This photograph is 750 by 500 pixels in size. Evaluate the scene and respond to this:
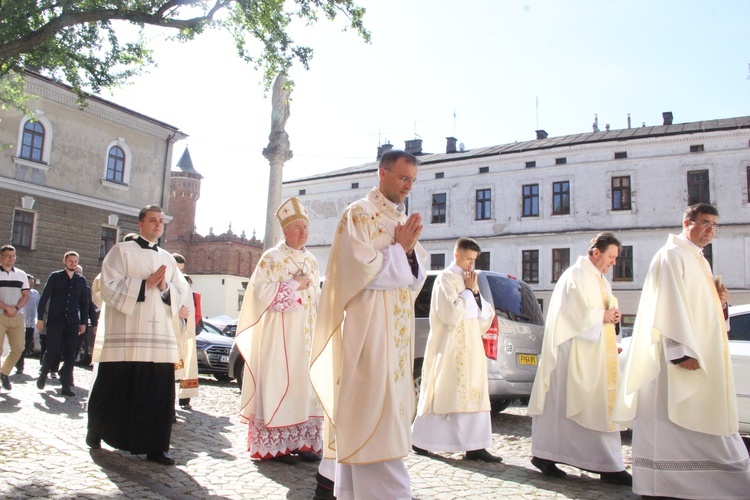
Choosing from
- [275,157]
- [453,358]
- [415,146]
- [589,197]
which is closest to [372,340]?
[453,358]

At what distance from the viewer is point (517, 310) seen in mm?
8453

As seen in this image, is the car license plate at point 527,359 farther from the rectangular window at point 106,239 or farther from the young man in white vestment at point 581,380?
the rectangular window at point 106,239

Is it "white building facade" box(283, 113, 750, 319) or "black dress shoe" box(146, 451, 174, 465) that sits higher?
"white building facade" box(283, 113, 750, 319)

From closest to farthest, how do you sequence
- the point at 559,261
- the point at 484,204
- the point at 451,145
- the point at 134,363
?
1. the point at 134,363
2. the point at 559,261
3. the point at 484,204
4. the point at 451,145

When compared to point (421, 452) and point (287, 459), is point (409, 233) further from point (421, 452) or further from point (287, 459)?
point (421, 452)

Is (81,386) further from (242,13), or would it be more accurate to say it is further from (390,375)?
(390,375)

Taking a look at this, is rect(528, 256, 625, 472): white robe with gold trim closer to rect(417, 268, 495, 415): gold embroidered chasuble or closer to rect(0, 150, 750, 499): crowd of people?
rect(0, 150, 750, 499): crowd of people

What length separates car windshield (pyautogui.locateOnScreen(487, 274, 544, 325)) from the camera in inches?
329

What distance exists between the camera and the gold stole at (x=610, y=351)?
5672mm

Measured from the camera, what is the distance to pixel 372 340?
12.4 feet

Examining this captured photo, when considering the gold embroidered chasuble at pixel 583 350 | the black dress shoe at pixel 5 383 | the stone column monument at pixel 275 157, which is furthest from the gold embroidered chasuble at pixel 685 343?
the stone column monument at pixel 275 157

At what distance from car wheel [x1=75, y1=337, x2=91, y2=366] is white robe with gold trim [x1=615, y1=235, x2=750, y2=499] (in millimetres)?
12432

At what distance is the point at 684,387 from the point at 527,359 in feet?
12.2

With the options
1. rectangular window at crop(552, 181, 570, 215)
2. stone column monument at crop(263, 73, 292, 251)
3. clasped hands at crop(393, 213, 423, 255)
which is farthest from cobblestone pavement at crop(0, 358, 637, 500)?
rectangular window at crop(552, 181, 570, 215)
